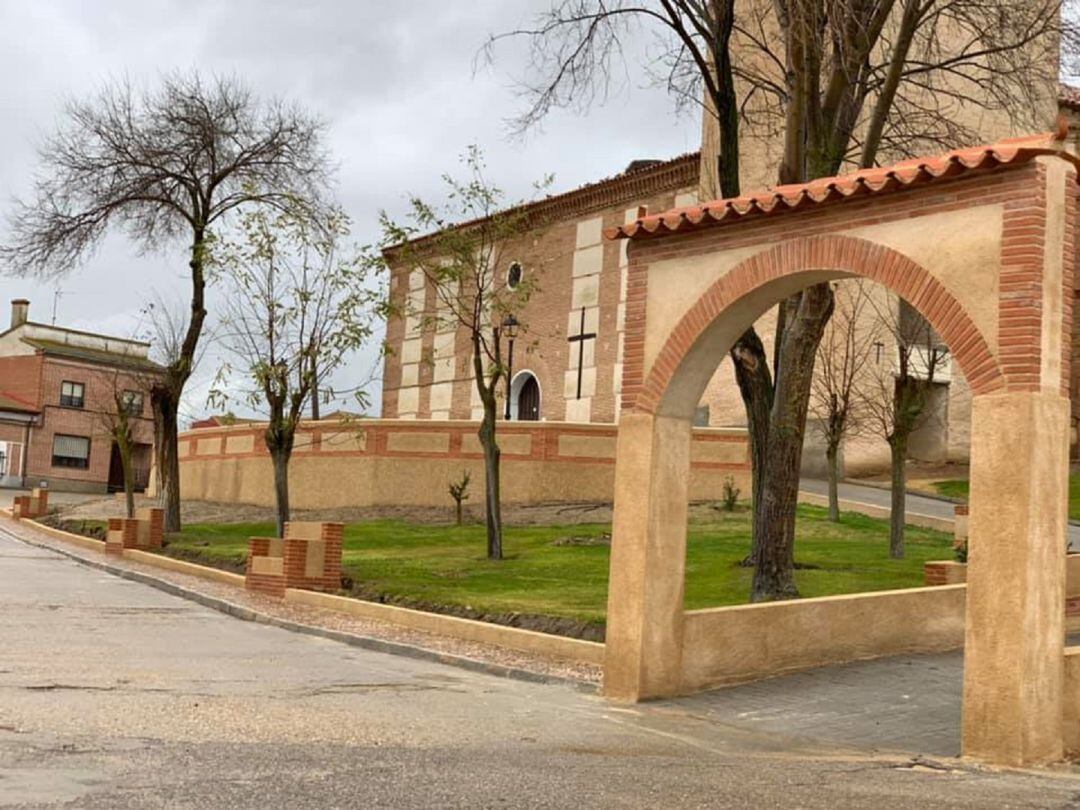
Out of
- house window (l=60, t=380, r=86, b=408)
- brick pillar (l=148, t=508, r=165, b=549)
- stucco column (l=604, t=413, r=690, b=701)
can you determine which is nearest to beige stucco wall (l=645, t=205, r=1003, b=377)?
stucco column (l=604, t=413, r=690, b=701)

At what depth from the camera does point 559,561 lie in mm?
21000

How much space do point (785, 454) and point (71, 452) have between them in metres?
51.4

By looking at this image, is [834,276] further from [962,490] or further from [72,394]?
[72,394]

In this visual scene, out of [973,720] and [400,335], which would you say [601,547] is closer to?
[973,720]

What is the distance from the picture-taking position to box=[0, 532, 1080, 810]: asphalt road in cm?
589

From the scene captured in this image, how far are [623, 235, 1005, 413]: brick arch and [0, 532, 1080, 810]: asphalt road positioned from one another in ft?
8.52

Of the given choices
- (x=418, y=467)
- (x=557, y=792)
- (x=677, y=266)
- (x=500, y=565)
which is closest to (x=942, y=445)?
(x=418, y=467)

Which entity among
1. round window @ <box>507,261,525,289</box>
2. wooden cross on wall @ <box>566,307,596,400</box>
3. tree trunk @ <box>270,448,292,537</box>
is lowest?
tree trunk @ <box>270,448,292,537</box>

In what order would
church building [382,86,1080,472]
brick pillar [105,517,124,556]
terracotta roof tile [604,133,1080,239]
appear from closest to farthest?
terracotta roof tile [604,133,1080,239] → brick pillar [105,517,124,556] → church building [382,86,1080,472]

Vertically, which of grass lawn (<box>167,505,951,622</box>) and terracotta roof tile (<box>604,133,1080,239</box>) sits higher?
terracotta roof tile (<box>604,133,1080,239</box>)

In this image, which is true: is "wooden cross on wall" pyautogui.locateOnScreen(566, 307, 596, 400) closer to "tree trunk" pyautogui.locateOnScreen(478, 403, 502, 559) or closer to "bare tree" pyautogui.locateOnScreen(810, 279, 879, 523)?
"bare tree" pyautogui.locateOnScreen(810, 279, 879, 523)

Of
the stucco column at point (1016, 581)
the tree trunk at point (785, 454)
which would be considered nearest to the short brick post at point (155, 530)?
the tree trunk at point (785, 454)

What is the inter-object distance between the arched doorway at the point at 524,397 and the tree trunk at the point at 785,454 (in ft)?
85.8

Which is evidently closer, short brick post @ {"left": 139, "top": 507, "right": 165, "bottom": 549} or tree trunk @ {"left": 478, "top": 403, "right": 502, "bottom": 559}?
tree trunk @ {"left": 478, "top": 403, "right": 502, "bottom": 559}
